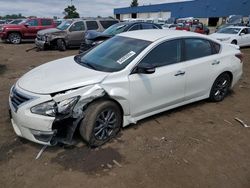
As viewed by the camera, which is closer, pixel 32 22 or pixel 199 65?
pixel 199 65

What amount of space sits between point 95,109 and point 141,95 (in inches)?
33.2

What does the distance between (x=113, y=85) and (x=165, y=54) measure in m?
1.21

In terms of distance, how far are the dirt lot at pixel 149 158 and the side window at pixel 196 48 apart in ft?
3.85

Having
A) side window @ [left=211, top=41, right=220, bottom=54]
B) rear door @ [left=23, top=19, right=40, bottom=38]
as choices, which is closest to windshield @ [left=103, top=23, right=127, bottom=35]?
side window @ [left=211, top=41, right=220, bottom=54]

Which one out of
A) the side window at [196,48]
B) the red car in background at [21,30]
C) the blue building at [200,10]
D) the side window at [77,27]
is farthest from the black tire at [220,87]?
the blue building at [200,10]

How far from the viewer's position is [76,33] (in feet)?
49.4

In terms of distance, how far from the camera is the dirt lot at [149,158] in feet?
10.3

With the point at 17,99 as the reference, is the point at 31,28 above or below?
above

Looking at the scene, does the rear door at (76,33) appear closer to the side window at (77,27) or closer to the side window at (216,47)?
the side window at (77,27)

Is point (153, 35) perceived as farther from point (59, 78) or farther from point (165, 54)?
point (59, 78)

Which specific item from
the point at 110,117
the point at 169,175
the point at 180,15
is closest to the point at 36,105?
the point at 110,117

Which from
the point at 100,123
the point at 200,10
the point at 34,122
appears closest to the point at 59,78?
the point at 34,122

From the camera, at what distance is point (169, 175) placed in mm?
3254

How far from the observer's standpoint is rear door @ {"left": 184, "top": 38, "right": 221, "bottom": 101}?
4805 millimetres
